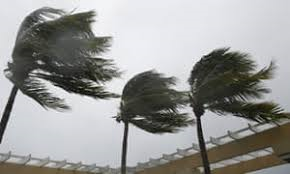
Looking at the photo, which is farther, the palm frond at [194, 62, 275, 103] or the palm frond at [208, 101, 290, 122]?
the palm frond at [208, 101, 290, 122]

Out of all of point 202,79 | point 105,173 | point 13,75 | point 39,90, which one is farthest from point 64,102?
point 105,173

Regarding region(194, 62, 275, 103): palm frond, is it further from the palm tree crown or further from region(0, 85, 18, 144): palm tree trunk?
region(0, 85, 18, 144): palm tree trunk

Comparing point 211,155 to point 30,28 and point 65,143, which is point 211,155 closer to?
point 65,143

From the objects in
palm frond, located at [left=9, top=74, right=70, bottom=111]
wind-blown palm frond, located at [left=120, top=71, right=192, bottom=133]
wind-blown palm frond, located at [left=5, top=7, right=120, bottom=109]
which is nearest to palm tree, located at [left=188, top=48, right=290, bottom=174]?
wind-blown palm frond, located at [left=120, top=71, right=192, bottom=133]

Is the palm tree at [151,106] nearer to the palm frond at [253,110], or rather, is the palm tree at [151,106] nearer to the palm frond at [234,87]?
the palm frond at [234,87]

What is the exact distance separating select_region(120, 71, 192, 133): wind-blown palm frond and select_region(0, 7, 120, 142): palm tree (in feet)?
10.1

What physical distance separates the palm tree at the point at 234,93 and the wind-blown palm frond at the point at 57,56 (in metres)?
2.89

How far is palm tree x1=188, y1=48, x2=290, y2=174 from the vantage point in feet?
27.5

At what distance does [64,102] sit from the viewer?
20.2 ft

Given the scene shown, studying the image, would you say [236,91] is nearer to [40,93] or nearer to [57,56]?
[57,56]

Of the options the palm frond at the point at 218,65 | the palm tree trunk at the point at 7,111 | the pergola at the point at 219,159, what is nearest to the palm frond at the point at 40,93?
the palm tree trunk at the point at 7,111

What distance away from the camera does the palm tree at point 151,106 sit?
956 centimetres

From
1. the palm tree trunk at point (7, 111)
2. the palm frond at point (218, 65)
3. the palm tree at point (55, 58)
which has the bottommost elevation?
the palm tree trunk at point (7, 111)

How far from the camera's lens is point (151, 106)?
9.64 metres
